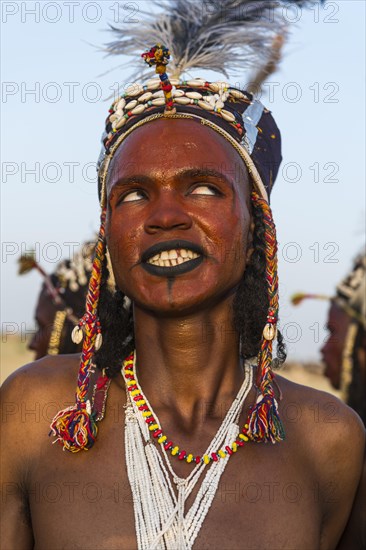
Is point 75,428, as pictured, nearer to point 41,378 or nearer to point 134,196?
point 41,378

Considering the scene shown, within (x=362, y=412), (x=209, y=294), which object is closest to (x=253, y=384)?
(x=209, y=294)

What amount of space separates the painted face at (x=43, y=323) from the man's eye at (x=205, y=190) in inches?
140

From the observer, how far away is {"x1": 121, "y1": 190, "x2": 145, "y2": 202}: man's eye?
3357mm

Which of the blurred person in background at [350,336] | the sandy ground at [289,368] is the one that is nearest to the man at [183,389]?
the blurred person in background at [350,336]

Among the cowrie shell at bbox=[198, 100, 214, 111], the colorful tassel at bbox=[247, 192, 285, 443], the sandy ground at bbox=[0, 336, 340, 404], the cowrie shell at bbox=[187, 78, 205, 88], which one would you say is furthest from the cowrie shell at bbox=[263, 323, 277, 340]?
the sandy ground at bbox=[0, 336, 340, 404]

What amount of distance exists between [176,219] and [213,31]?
3.53 ft

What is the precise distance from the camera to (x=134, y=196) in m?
3.37

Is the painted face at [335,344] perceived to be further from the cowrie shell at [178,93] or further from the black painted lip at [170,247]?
the black painted lip at [170,247]

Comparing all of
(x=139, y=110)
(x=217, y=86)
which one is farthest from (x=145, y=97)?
(x=217, y=86)

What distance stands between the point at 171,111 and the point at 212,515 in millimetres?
1408

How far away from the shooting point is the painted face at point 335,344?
7520 millimetres

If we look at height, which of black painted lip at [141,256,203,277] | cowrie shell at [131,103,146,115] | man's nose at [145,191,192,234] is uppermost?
cowrie shell at [131,103,146,115]

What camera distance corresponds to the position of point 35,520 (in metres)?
3.21

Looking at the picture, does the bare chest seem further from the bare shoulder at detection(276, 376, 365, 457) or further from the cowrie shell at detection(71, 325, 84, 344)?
the cowrie shell at detection(71, 325, 84, 344)
